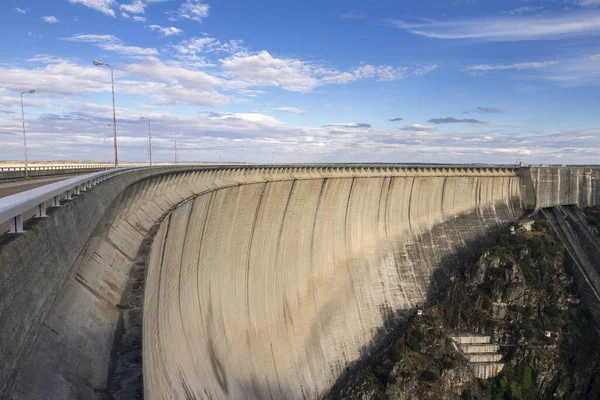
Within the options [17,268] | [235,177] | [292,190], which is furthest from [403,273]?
[17,268]

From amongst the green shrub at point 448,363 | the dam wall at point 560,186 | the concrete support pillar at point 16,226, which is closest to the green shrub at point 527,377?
the green shrub at point 448,363

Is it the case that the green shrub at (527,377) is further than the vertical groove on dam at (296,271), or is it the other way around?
the green shrub at (527,377)

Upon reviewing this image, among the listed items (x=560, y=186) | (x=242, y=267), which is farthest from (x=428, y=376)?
(x=560, y=186)

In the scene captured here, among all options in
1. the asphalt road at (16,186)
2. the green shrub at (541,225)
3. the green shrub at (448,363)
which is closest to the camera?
the asphalt road at (16,186)

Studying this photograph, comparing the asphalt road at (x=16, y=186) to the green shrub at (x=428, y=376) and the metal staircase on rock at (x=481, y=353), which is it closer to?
the green shrub at (x=428, y=376)

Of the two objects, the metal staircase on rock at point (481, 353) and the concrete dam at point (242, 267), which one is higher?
the concrete dam at point (242, 267)

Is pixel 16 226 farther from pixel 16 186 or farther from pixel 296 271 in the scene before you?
pixel 296 271
